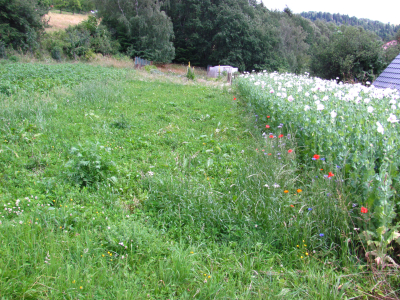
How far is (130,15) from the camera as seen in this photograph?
34.1 m

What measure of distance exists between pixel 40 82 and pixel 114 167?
25.4 ft

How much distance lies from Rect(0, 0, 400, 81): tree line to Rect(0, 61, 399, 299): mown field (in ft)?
43.5

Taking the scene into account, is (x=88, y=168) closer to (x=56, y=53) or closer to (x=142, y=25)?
(x=56, y=53)

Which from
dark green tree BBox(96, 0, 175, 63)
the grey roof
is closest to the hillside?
dark green tree BBox(96, 0, 175, 63)

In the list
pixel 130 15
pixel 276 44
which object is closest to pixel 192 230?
pixel 130 15

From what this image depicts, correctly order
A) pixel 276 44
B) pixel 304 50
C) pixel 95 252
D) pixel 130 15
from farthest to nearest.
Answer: pixel 304 50, pixel 276 44, pixel 130 15, pixel 95 252

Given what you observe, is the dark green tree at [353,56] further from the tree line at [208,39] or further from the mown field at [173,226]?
the mown field at [173,226]

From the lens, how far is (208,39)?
43.5 meters

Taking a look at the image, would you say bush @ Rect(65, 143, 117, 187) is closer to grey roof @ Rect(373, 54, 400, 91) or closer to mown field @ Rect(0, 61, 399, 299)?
mown field @ Rect(0, 61, 399, 299)

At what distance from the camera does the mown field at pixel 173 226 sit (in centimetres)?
204

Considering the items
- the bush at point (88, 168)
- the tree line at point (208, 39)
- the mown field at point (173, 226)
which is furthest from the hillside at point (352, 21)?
the bush at point (88, 168)

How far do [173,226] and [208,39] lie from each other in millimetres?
45018

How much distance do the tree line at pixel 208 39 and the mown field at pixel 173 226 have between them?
13256 mm

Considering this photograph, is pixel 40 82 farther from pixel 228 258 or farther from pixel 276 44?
pixel 276 44
